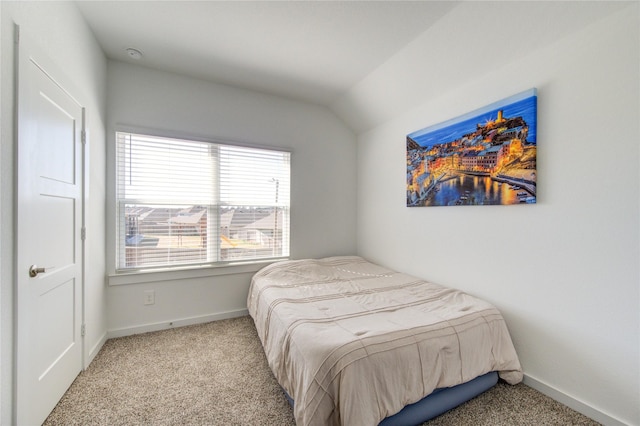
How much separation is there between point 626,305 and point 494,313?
65 centimetres

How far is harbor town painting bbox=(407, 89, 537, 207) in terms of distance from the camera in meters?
1.83

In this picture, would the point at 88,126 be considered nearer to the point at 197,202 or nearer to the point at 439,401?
the point at 197,202

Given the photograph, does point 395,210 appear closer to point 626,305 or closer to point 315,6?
point 626,305

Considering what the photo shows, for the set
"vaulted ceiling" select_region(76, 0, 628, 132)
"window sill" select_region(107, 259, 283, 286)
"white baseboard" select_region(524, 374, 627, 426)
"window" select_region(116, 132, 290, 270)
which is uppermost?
"vaulted ceiling" select_region(76, 0, 628, 132)

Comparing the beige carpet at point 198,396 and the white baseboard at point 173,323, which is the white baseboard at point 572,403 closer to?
the beige carpet at point 198,396

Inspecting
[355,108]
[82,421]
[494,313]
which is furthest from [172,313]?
[355,108]

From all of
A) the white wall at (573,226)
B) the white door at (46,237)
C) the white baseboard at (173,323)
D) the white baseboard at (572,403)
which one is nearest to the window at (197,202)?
the white baseboard at (173,323)

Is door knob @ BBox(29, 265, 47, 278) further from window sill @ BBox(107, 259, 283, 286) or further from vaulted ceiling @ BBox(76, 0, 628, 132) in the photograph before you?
vaulted ceiling @ BBox(76, 0, 628, 132)

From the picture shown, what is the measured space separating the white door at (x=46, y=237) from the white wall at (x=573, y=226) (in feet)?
8.75

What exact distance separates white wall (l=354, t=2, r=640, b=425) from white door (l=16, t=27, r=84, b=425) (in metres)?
2.67

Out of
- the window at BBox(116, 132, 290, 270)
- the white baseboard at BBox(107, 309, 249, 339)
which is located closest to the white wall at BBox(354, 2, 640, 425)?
the window at BBox(116, 132, 290, 270)

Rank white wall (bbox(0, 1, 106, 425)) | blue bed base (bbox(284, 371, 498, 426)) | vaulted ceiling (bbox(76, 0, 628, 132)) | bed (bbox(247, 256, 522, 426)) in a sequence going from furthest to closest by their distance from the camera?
vaulted ceiling (bbox(76, 0, 628, 132)) → blue bed base (bbox(284, 371, 498, 426)) → bed (bbox(247, 256, 522, 426)) → white wall (bbox(0, 1, 106, 425))

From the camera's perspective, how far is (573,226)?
1.63 metres

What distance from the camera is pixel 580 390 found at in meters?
1.60
